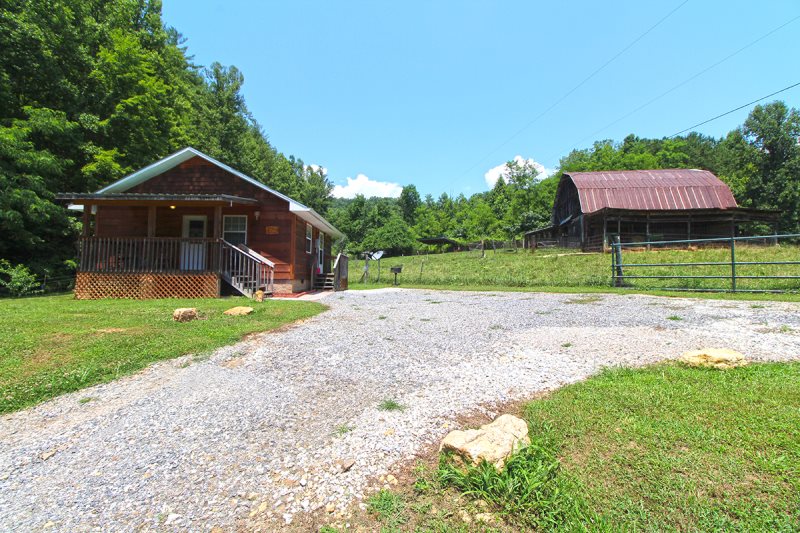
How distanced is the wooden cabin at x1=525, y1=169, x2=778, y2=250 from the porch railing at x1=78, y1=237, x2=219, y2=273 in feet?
76.4

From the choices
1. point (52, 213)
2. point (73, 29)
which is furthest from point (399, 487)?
point (73, 29)

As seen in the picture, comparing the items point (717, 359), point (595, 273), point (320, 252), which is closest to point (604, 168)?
point (595, 273)

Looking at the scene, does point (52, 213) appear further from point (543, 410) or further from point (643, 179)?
point (643, 179)

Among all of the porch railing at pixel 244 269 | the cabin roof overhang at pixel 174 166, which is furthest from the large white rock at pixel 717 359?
the cabin roof overhang at pixel 174 166

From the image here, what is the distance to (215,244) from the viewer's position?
1162cm

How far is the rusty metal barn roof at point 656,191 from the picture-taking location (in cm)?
2636

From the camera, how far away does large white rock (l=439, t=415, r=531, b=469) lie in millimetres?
2277

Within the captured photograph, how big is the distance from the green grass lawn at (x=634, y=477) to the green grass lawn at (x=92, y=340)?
4.07 meters

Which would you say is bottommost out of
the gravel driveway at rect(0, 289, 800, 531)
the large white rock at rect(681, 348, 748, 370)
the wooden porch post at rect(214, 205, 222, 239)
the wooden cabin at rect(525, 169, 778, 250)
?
the gravel driveway at rect(0, 289, 800, 531)

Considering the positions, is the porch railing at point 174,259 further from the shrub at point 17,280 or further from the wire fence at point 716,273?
the wire fence at point 716,273

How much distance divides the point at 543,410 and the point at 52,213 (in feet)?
62.0

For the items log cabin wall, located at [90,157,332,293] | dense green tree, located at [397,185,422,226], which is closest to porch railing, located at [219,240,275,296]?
log cabin wall, located at [90,157,332,293]

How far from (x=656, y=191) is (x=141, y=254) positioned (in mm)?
32468

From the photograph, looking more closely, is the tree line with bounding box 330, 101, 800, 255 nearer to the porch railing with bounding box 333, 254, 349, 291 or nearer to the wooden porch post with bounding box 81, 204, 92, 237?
the porch railing with bounding box 333, 254, 349, 291
